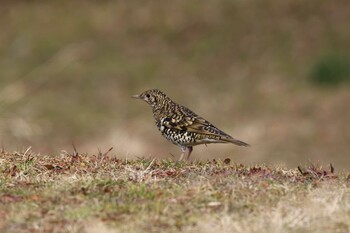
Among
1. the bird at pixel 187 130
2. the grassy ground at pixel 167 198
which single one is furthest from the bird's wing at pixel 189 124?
the grassy ground at pixel 167 198

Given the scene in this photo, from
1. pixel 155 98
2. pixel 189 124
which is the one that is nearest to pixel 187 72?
pixel 155 98

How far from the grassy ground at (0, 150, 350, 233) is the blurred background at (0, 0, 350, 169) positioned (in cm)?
908

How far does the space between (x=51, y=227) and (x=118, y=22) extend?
19838 millimetres

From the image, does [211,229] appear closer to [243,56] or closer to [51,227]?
[51,227]

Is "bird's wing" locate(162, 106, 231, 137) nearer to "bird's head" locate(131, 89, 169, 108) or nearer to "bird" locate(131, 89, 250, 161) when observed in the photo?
"bird" locate(131, 89, 250, 161)

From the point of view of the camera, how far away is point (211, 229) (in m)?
7.64

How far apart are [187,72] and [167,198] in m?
16.3

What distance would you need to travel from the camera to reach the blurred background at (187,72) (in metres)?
20.9

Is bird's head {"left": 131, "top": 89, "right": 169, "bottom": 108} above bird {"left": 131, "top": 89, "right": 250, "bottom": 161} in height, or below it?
above

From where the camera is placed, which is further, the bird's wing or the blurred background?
the blurred background

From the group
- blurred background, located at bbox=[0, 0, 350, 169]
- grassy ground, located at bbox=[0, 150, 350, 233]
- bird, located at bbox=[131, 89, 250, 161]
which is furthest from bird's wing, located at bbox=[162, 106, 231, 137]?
blurred background, located at bbox=[0, 0, 350, 169]

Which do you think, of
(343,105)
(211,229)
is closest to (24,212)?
(211,229)

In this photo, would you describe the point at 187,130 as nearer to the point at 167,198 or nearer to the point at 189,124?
the point at 189,124

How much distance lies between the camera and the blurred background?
2086 cm
